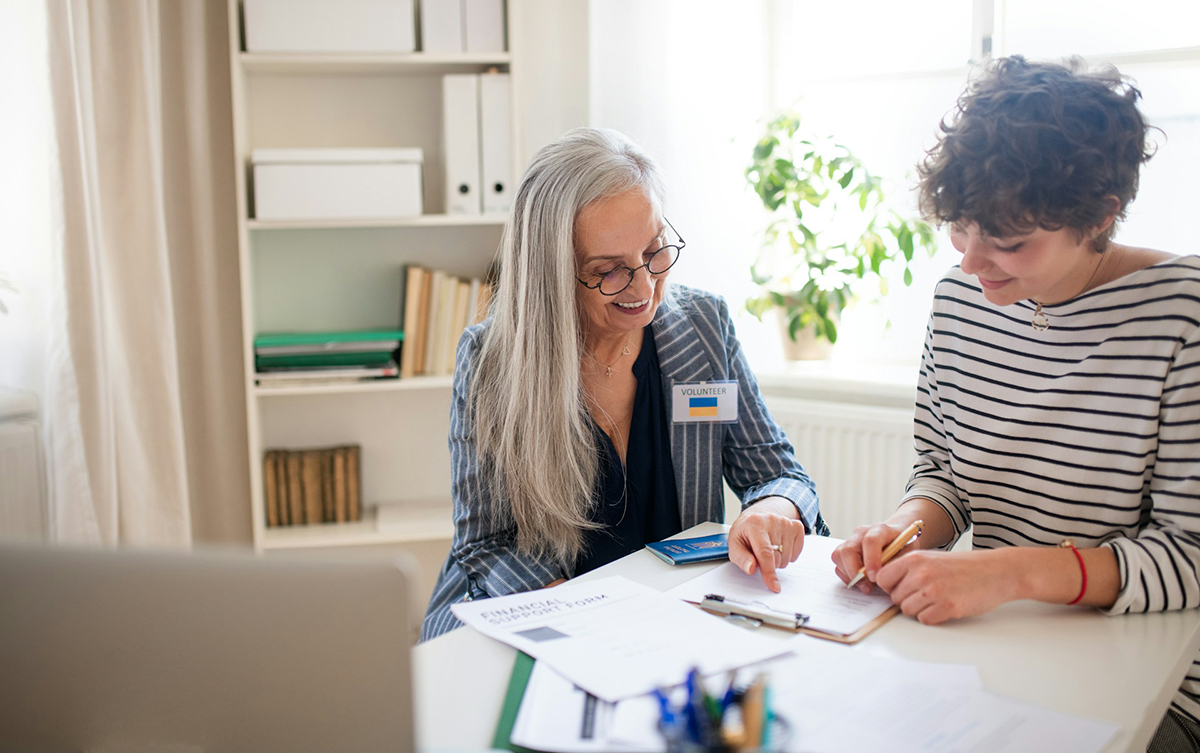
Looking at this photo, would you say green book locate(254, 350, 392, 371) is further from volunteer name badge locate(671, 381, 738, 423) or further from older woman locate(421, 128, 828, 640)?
volunteer name badge locate(671, 381, 738, 423)

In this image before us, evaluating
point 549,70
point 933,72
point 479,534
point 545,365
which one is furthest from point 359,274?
point 933,72

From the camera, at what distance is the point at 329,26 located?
2.62 meters

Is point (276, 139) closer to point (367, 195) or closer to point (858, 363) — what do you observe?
point (367, 195)

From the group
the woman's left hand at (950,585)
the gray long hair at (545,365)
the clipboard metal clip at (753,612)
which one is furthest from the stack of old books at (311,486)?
the woman's left hand at (950,585)

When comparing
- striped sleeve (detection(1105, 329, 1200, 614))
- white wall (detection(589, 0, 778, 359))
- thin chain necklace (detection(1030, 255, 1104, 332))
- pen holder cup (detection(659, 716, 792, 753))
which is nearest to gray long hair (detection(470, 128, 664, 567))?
thin chain necklace (detection(1030, 255, 1104, 332))

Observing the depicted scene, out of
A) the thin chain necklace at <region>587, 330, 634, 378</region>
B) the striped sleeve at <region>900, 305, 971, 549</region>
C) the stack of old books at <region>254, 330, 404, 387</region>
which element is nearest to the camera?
the striped sleeve at <region>900, 305, 971, 549</region>

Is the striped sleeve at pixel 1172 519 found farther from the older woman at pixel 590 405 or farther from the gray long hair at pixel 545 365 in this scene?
the gray long hair at pixel 545 365

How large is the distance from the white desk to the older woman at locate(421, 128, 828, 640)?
368 mm

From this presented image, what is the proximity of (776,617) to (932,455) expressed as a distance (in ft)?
1.89

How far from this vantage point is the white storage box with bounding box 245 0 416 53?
2607 mm

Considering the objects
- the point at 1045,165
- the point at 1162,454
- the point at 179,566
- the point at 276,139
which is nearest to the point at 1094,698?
the point at 1162,454

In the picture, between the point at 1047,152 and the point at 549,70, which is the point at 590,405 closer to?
the point at 1047,152

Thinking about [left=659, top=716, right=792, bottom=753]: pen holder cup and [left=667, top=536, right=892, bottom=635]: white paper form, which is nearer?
[left=659, top=716, right=792, bottom=753]: pen holder cup

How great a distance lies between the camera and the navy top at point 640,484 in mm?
1612
